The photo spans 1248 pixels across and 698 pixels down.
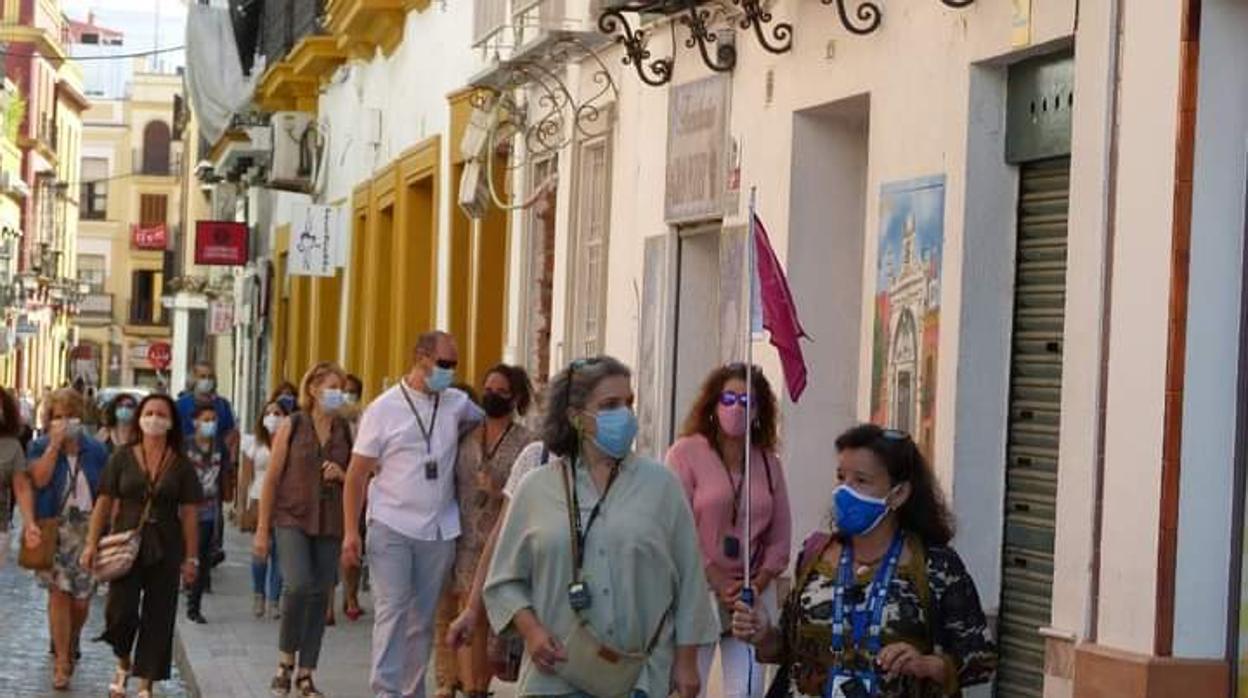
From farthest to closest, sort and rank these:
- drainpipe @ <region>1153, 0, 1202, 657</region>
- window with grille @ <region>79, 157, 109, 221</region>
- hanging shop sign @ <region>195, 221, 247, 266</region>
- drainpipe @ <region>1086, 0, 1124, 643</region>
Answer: window with grille @ <region>79, 157, 109, 221</region>, hanging shop sign @ <region>195, 221, 247, 266</region>, drainpipe @ <region>1086, 0, 1124, 643</region>, drainpipe @ <region>1153, 0, 1202, 657</region>

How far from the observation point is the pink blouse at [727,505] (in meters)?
12.3

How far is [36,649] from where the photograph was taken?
21.4m

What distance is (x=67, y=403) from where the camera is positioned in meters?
20.1

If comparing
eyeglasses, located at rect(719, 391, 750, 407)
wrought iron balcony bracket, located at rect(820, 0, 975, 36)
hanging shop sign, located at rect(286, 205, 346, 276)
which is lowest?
eyeglasses, located at rect(719, 391, 750, 407)

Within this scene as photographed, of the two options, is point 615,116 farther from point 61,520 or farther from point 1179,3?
point 1179,3

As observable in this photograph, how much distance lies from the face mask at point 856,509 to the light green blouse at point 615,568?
1.21 metres

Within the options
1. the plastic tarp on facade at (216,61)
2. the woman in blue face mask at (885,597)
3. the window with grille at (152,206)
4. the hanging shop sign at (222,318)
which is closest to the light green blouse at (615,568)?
the woman in blue face mask at (885,597)

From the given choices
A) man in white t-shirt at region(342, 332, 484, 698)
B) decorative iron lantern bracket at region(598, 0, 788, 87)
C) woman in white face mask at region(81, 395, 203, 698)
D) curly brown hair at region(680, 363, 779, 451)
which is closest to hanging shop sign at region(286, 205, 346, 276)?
decorative iron lantern bracket at region(598, 0, 788, 87)

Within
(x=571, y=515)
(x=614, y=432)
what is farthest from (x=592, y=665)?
(x=614, y=432)

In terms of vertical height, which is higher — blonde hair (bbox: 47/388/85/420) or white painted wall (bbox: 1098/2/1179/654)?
white painted wall (bbox: 1098/2/1179/654)

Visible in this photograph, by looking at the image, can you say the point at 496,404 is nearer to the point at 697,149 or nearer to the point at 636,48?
the point at 697,149

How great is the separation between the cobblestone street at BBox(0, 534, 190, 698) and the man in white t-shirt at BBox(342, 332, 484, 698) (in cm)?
361

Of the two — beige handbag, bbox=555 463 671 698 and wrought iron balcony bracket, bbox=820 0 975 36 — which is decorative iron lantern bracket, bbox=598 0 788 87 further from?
beige handbag, bbox=555 463 671 698

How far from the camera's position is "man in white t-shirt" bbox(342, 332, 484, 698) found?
49.5 feet
